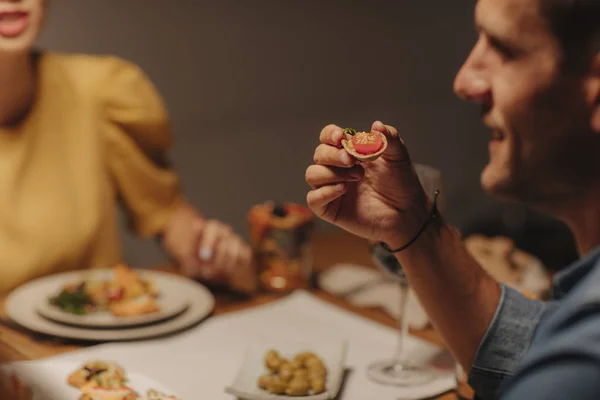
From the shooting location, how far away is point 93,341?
112cm

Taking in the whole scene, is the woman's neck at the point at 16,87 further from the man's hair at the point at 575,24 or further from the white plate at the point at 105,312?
the man's hair at the point at 575,24

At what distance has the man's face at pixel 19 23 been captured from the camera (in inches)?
52.1

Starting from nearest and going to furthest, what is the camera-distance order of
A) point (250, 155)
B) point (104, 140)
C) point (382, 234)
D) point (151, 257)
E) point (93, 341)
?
point (382, 234), point (93, 341), point (104, 140), point (151, 257), point (250, 155)

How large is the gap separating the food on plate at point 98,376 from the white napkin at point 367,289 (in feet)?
1.60

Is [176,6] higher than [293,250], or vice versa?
[176,6]

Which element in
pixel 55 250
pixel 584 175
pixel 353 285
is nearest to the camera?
pixel 584 175

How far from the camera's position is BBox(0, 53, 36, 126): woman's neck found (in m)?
1.49

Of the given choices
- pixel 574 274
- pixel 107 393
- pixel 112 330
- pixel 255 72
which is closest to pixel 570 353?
pixel 574 274

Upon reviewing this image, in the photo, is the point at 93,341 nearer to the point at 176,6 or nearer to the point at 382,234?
the point at 382,234

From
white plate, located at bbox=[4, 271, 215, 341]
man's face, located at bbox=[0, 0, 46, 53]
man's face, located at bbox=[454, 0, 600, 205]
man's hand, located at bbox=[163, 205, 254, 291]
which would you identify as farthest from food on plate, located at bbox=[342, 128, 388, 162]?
man's face, located at bbox=[0, 0, 46, 53]

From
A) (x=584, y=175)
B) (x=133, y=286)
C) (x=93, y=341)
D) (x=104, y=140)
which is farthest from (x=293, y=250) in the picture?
(x=584, y=175)

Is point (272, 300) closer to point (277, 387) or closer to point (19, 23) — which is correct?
point (277, 387)

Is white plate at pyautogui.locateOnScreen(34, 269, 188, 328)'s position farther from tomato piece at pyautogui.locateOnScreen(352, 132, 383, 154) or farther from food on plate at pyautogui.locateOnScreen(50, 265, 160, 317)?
tomato piece at pyautogui.locateOnScreen(352, 132, 383, 154)

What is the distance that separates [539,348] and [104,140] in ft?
3.97
